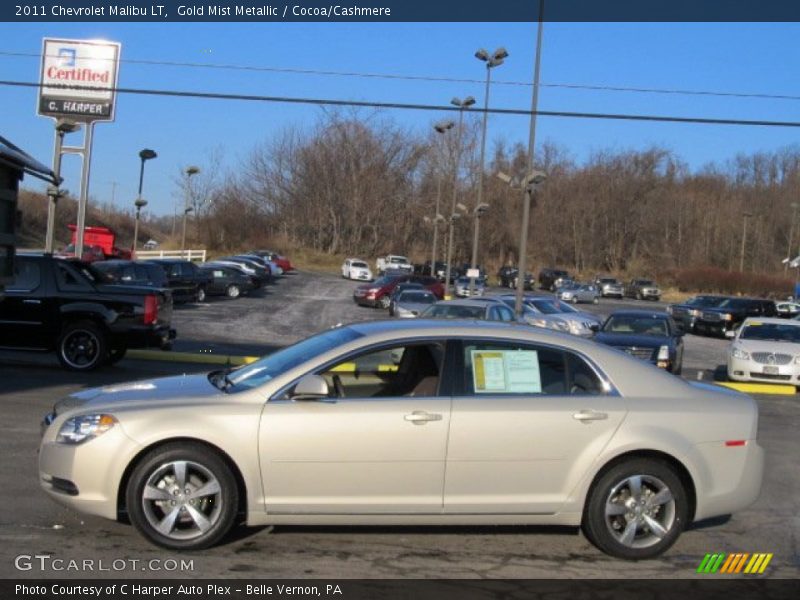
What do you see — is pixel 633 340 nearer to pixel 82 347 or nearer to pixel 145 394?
pixel 82 347

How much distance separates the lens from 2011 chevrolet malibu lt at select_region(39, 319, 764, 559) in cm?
564

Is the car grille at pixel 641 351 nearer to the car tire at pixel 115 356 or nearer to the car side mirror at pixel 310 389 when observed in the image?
the car tire at pixel 115 356

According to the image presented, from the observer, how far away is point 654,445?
5.92 meters

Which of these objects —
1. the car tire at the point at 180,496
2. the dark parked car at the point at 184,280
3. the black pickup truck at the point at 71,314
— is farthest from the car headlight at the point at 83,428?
the dark parked car at the point at 184,280

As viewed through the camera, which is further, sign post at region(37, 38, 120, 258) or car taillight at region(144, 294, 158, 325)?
sign post at region(37, 38, 120, 258)

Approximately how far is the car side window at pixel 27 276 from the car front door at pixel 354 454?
9.71m

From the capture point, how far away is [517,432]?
19.1ft

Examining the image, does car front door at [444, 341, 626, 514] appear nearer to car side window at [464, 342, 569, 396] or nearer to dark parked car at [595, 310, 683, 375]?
car side window at [464, 342, 569, 396]

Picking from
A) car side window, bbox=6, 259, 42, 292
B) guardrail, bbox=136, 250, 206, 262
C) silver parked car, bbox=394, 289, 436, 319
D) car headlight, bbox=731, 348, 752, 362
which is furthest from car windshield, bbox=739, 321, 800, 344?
Answer: guardrail, bbox=136, 250, 206, 262

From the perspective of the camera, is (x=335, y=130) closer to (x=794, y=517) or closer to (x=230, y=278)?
(x=230, y=278)

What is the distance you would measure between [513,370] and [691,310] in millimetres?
34288

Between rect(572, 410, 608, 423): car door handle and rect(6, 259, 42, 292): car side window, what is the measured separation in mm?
10655

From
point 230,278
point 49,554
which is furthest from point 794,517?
point 230,278

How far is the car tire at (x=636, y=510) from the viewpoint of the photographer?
19.4 feet
